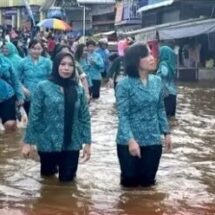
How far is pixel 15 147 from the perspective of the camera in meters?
10.3

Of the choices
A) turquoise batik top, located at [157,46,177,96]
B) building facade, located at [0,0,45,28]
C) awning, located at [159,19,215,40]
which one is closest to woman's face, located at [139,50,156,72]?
turquoise batik top, located at [157,46,177,96]

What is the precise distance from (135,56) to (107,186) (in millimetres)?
1515

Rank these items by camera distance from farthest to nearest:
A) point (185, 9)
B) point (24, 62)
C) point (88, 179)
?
point (185, 9), point (24, 62), point (88, 179)

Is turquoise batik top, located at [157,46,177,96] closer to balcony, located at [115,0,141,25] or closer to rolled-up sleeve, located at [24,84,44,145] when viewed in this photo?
rolled-up sleeve, located at [24,84,44,145]

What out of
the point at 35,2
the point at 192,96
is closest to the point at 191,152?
the point at 192,96

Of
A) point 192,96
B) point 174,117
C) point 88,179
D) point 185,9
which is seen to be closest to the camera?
point 88,179

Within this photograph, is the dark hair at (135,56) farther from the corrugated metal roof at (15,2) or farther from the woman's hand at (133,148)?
the corrugated metal roof at (15,2)

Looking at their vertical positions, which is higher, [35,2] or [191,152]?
[35,2]

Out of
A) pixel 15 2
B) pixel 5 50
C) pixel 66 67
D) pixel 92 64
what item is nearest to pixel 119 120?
pixel 66 67

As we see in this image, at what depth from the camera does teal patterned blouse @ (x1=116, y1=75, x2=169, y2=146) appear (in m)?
7.21

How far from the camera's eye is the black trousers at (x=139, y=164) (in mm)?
7305

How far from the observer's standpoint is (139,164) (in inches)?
292

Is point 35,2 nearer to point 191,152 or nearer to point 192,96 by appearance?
point 192,96

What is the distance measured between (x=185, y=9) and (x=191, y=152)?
21.8 m
